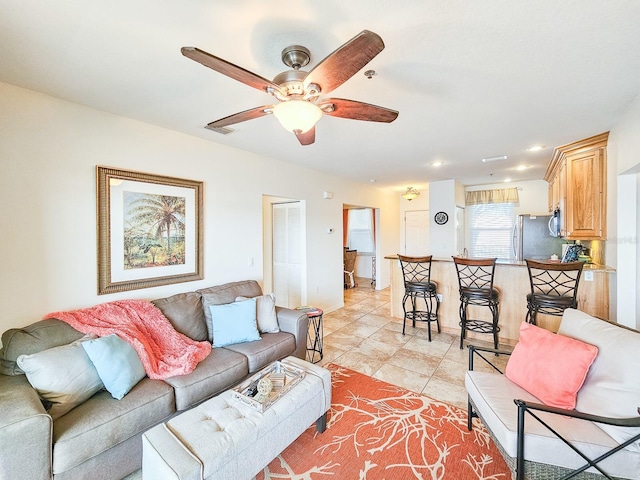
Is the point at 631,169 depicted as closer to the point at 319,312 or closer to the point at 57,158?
the point at 319,312

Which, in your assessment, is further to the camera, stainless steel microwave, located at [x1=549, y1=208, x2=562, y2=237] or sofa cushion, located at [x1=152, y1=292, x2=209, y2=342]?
stainless steel microwave, located at [x1=549, y1=208, x2=562, y2=237]

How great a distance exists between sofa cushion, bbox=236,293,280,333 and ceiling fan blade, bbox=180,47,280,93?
81.1 inches

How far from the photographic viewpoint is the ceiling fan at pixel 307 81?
118cm

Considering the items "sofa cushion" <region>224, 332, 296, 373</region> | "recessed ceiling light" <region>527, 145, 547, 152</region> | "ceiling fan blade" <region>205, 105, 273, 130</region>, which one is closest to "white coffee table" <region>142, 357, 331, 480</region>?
"sofa cushion" <region>224, 332, 296, 373</region>

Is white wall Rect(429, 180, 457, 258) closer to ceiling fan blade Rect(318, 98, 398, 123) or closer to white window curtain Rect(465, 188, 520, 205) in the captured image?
white window curtain Rect(465, 188, 520, 205)

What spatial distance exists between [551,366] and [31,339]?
3.24 metres

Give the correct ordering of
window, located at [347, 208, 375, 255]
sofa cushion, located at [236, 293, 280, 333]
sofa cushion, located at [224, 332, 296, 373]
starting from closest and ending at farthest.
→ sofa cushion, located at [224, 332, 296, 373] < sofa cushion, located at [236, 293, 280, 333] < window, located at [347, 208, 375, 255]

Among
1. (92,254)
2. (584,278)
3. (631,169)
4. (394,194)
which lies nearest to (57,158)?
Answer: (92,254)

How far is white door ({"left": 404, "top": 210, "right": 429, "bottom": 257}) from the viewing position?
7293 millimetres

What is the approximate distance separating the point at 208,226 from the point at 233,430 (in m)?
2.22

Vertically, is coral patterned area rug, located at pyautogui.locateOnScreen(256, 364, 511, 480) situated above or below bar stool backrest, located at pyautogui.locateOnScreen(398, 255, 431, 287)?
below

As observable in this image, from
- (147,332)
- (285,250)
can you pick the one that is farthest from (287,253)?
(147,332)

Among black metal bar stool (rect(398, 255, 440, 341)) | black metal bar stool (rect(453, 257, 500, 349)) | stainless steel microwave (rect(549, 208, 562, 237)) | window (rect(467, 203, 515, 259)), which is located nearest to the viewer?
black metal bar stool (rect(453, 257, 500, 349))

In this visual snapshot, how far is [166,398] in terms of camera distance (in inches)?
71.4
